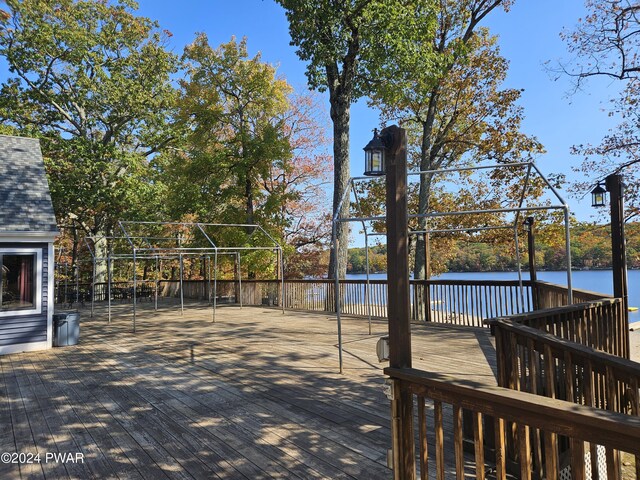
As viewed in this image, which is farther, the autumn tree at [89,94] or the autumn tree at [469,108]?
the autumn tree at [89,94]

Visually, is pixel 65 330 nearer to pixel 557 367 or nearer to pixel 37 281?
pixel 37 281

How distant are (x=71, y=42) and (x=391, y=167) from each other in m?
18.1

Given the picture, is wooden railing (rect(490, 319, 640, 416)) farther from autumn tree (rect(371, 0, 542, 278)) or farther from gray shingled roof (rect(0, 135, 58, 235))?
autumn tree (rect(371, 0, 542, 278))

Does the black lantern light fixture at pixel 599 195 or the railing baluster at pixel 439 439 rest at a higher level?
the black lantern light fixture at pixel 599 195

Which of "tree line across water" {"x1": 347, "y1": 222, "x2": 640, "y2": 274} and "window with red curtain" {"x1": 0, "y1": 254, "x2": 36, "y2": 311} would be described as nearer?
"window with red curtain" {"x1": 0, "y1": 254, "x2": 36, "y2": 311}

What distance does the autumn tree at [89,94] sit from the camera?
1518 cm

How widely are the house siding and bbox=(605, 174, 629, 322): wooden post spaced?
9766mm

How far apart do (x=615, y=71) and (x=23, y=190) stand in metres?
15.8

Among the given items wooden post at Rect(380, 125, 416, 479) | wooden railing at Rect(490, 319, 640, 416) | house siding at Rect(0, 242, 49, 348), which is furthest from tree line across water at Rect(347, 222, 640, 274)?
wooden post at Rect(380, 125, 416, 479)

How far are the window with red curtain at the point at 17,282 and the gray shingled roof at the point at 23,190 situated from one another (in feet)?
1.96

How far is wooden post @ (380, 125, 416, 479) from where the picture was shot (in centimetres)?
217

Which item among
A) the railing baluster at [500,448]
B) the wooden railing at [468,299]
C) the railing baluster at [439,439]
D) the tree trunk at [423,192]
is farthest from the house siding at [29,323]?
the tree trunk at [423,192]

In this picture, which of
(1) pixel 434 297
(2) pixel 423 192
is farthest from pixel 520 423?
(2) pixel 423 192

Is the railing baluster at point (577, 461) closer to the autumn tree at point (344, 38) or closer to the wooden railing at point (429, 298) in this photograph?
the wooden railing at point (429, 298)
